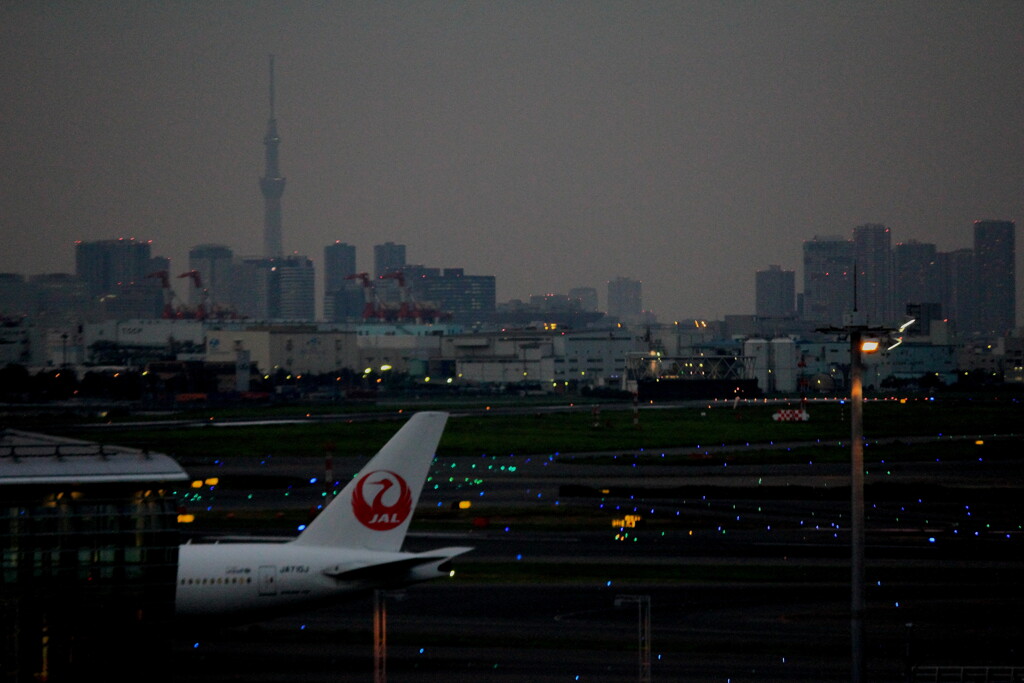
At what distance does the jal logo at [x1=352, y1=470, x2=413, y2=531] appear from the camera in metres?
25.7

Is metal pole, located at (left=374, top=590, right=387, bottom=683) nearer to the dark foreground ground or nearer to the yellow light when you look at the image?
the dark foreground ground

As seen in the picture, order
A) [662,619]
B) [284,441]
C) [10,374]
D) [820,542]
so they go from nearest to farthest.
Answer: [662,619] < [820,542] < [284,441] < [10,374]

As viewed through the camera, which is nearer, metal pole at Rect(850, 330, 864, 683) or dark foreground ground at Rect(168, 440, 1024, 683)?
metal pole at Rect(850, 330, 864, 683)

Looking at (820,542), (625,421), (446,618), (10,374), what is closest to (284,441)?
(625,421)

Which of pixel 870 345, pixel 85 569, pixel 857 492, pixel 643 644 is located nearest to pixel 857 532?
pixel 857 492

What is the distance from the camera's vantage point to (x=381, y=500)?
25.8 meters

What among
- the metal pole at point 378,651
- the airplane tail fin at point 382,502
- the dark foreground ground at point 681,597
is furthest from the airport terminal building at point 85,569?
the airplane tail fin at point 382,502

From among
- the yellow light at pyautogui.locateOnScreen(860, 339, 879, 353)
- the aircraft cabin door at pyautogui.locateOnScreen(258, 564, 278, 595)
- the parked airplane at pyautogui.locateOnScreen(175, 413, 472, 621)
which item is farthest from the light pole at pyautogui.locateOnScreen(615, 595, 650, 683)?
the aircraft cabin door at pyautogui.locateOnScreen(258, 564, 278, 595)

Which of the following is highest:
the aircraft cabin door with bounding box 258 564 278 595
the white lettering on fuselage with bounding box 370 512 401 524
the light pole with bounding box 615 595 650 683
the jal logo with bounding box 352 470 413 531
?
the jal logo with bounding box 352 470 413 531

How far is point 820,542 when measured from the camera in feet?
133

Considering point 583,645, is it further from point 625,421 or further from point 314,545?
point 625,421

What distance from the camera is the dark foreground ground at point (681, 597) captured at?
25609 mm

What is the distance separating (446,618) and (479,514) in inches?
695

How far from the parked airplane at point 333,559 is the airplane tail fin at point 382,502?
0.8 inches
